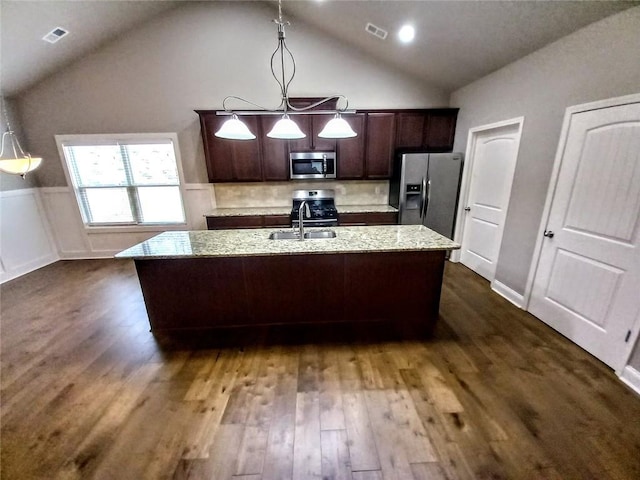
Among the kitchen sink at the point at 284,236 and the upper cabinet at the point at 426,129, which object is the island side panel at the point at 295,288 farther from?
the upper cabinet at the point at 426,129

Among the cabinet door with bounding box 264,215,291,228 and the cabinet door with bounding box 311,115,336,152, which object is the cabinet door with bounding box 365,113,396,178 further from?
the cabinet door with bounding box 264,215,291,228

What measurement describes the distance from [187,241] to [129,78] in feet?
10.9

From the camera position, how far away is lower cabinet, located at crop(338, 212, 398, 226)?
158 inches

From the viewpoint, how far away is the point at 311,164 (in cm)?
403

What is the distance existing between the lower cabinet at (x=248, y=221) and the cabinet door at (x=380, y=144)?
5.08 ft

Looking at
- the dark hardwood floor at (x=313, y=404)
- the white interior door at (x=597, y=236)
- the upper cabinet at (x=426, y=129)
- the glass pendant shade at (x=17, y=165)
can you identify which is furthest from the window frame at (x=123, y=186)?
the white interior door at (x=597, y=236)

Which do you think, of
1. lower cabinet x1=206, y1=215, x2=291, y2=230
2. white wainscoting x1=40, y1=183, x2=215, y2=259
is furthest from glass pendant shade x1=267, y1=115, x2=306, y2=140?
white wainscoting x1=40, y1=183, x2=215, y2=259

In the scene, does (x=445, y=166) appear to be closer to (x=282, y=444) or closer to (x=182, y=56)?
(x=282, y=444)

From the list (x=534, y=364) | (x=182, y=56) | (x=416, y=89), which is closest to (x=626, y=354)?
(x=534, y=364)

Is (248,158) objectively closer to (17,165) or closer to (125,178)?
(125,178)

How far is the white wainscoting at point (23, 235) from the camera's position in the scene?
148 inches

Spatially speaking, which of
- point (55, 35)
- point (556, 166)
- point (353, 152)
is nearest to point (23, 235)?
point (55, 35)

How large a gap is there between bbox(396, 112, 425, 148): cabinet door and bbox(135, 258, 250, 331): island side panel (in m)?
3.17

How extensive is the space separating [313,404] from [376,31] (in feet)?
13.4
